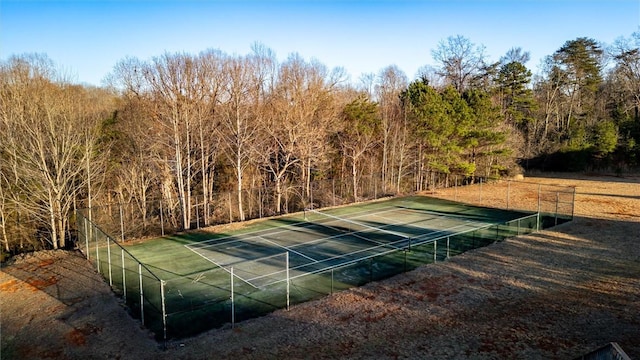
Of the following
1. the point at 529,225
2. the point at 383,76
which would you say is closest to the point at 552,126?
the point at 383,76

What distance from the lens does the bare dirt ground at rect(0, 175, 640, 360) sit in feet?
32.5

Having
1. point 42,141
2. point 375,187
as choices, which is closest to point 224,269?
point 42,141

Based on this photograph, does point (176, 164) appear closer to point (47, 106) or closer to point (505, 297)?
point (47, 106)

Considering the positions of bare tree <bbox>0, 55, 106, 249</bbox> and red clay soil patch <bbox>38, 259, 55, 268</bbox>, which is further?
bare tree <bbox>0, 55, 106, 249</bbox>

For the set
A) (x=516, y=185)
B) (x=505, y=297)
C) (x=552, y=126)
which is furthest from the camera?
(x=552, y=126)

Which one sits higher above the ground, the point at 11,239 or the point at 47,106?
the point at 47,106

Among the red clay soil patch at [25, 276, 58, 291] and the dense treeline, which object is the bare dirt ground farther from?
the dense treeline

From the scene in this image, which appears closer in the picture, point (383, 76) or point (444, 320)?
point (444, 320)

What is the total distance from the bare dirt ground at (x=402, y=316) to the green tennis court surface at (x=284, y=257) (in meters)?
0.78

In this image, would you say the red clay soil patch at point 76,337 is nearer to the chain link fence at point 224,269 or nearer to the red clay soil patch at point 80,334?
the red clay soil patch at point 80,334

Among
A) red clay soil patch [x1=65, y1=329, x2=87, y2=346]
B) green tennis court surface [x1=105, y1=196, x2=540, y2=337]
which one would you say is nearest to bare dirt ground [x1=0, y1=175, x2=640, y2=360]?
red clay soil patch [x1=65, y1=329, x2=87, y2=346]

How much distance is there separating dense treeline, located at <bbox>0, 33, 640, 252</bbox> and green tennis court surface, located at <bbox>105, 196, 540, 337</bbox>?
4.51m

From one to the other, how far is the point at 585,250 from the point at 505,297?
7.16m

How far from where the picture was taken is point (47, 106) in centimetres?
1827
